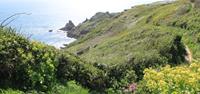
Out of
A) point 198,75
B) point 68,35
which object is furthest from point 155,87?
point 68,35

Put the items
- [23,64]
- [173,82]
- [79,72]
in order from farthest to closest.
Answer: [79,72] < [173,82] < [23,64]

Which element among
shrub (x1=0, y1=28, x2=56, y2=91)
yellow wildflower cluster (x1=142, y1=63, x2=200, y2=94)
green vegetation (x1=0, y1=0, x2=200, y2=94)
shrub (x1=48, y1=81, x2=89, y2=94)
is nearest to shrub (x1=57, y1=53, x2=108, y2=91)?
green vegetation (x1=0, y1=0, x2=200, y2=94)

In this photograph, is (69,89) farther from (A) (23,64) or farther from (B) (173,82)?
(B) (173,82)

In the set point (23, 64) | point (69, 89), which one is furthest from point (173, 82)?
point (23, 64)

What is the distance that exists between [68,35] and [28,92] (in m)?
178

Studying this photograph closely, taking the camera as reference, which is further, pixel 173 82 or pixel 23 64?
pixel 173 82

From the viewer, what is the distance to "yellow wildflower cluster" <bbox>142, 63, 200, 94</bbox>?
1919cm

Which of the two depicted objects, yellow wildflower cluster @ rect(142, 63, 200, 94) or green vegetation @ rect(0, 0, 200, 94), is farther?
yellow wildflower cluster @ rect(142, 63, 200, 94)

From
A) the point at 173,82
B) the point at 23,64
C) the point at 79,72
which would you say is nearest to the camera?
the point at 23,64

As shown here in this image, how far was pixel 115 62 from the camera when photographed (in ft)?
82.6

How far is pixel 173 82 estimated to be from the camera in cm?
1994

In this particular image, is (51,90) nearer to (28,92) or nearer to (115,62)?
(28,92)

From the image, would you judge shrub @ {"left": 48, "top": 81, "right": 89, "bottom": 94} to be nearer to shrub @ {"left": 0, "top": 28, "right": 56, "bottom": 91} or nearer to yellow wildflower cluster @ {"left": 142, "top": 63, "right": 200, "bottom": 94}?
shrub @ {"left": 0, "top": 28, "right": 56, "bottom": 91}

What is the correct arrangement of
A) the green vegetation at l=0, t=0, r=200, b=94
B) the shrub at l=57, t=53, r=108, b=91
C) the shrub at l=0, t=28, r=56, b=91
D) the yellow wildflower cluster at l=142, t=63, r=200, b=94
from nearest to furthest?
the shrub at l=0, t=28, r=56, b=91 → the green vegetation at l=0, t=0, r=200, b=94 → the yellow wildflower cluster at l=142, t=63, r=200, b=94 → the shrub at l=57, t=53, r=108, b=91
